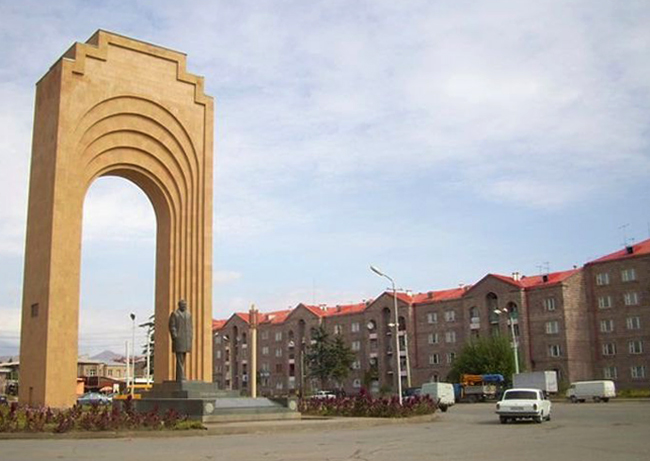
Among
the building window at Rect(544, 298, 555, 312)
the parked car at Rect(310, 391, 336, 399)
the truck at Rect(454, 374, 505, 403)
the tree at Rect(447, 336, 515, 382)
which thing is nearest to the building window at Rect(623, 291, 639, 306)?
the building window at Rect(544, 298, 555, 312)

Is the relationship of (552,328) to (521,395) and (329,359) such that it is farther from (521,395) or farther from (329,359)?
(521,395)

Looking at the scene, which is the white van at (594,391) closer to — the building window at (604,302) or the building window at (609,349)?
the building window at (609,349)

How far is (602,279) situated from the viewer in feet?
201

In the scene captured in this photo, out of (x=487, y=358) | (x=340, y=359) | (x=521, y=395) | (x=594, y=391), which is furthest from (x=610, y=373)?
(x=521, y=395)

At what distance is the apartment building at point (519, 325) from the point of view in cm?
5891

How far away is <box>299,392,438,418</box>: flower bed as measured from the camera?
26094mm

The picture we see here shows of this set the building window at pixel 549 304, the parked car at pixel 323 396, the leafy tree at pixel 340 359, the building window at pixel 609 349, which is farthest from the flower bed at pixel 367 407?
the leafy tree at pixel 340 359

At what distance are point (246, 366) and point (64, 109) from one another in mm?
62650

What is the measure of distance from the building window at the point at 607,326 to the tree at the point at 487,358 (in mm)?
7857

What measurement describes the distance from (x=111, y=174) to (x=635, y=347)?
44603 mm

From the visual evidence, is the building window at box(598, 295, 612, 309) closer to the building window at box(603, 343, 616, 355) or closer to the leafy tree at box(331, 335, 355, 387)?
the building window at box(603, 343, 616, 355)

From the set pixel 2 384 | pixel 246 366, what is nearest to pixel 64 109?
pixel 246 366

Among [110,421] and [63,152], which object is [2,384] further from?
[110,421]

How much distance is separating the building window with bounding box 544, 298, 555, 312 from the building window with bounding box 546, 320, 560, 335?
1.11m
